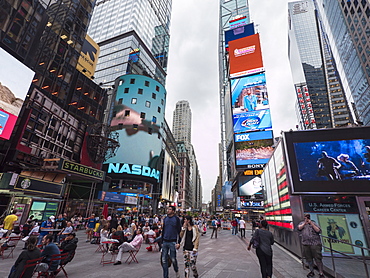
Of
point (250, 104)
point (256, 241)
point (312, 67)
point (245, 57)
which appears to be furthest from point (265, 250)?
point (312, 67)

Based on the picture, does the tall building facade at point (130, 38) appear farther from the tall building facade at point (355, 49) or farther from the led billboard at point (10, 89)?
the tall building facade at point (355, 49)

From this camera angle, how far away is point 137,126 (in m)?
50.5

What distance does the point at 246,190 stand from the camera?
50594mm

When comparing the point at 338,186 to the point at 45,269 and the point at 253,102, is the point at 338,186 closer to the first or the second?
the point at 45,269

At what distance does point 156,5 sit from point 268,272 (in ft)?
360

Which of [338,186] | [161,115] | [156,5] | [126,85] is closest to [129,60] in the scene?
[126,85]

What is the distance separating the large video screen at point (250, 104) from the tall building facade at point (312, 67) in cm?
6384

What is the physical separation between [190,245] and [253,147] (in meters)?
43.1

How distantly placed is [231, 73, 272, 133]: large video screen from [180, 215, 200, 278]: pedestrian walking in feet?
144

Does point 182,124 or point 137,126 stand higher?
point 182,124

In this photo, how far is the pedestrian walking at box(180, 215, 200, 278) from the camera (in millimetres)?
5457

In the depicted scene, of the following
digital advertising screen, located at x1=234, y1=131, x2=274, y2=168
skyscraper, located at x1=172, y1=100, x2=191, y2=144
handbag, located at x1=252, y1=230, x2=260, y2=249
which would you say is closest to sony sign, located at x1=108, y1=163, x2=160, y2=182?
digital advertising screen, located at x1=234, y1=131, x2=274, y2=168

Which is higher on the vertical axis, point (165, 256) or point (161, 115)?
point (161, 115)

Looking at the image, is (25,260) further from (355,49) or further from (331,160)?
(355,49)
